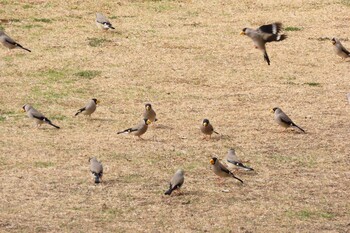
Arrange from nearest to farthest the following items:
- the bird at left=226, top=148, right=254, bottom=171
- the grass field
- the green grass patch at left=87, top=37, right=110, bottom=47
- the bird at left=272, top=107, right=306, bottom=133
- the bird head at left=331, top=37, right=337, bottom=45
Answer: the grass field → the bird at left=226, top=148, right=254, bottom=171 → the bird at left=272, top=107, right=306, bottom=133 → the bird head at left=331, top=37, right=337, bottom=45 → the green grass patch at left=87, top=37, right=110, bottom=47

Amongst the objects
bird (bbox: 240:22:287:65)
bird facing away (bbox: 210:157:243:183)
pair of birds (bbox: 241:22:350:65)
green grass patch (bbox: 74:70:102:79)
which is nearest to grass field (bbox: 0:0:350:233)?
green grass patch (bbox: 74:70:102:79)

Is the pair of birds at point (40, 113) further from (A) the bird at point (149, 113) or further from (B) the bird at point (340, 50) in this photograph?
(B) the bird at point (340, 50)

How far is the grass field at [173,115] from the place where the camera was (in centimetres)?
1149

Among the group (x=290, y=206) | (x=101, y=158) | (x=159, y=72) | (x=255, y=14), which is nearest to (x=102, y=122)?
Answer: (x=101, y=158)

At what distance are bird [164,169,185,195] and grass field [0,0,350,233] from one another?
21 cm

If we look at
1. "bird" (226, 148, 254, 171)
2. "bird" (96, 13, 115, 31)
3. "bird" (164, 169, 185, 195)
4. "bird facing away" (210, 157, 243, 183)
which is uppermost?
"bird" (164, 169, 185, 195)

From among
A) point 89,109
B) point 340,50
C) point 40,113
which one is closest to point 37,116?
point 40,113

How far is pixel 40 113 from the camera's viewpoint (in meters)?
14.8

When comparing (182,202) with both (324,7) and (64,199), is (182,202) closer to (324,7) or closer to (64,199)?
(64,199)

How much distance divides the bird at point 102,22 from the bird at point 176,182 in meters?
9.02

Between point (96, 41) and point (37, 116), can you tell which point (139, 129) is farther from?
point (96, 41)

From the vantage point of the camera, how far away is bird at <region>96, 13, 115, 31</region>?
810 inches

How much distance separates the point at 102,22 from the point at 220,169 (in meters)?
8.90

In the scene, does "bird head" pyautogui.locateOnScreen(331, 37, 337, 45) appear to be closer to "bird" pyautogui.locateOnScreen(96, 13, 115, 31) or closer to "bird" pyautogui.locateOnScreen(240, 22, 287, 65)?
"bird" pyautogui.locateOnScreen(240, 22, 287, 65)
